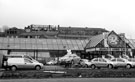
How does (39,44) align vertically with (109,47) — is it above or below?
above

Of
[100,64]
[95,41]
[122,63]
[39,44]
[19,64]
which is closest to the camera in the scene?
[19,64]

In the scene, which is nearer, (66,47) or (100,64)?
(100,64)

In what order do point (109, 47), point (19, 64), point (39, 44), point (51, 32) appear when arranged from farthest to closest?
point (51, 32) → point (39, 44) → point (109, 47) → point (19, 64)

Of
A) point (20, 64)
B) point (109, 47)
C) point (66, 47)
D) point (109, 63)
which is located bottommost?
point (109, 63)

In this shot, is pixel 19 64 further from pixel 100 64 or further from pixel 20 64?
pixel 100 64

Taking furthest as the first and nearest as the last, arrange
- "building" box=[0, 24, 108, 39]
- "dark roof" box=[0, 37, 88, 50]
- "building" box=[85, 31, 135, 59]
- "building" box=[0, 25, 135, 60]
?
"building" box=[0, 24, 108, 39] < "dark roof" box=[0, 37, 88, 50] < "building" box=[0, 25, 135, 60] < "building" box=[85, 31, 135, 59]

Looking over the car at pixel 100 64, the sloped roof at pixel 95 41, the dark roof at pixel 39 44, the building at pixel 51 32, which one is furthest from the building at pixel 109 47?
the building at pixel 51 32

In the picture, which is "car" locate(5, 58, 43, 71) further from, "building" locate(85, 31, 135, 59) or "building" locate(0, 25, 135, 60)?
"building" locate(85, 31, 135, 59)

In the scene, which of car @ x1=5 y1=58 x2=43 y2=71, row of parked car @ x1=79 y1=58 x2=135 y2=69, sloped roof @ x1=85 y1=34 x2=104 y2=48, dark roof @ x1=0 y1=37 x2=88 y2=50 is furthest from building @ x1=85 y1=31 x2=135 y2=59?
car @ x1=5 y1=58 x2=43 y2=71

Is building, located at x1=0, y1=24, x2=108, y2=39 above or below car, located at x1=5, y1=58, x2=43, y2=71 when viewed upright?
above

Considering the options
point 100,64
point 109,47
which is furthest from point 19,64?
point 109,47

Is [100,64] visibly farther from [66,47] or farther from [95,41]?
[66,47]

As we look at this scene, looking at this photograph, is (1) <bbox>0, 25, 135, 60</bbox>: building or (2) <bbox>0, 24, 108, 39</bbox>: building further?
(2) <bbox>0, 24, 108, 39</bbox>: building

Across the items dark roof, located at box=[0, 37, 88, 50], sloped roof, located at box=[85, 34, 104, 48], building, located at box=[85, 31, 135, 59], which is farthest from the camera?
dark roof, located at box=[0, 37, 88, 50]
